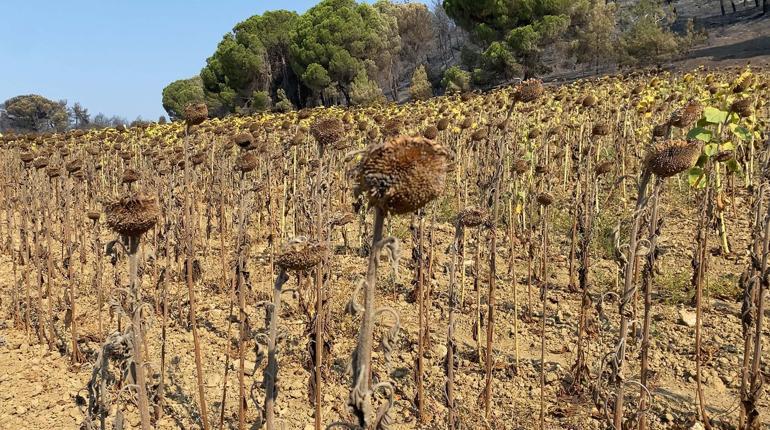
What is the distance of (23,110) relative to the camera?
5056cm

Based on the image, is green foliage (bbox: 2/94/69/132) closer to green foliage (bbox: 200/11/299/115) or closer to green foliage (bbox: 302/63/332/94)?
green foliage (bbox: 200/11/299/115)

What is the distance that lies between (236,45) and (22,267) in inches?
1428

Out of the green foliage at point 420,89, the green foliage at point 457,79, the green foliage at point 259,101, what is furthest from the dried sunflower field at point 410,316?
the green foliage at point 259,101

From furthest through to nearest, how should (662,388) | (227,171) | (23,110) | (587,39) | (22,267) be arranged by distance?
1. (23,110)
2. (587,39)
3. (227,171)
4. (22,267)
5. (662,388)

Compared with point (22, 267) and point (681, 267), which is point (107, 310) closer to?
point (22, 267)

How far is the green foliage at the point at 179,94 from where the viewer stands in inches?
1908

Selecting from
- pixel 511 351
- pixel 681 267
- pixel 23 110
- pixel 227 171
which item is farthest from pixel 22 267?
pixel 23 110

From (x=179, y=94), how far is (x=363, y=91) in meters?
22.0

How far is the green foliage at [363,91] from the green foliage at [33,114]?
89.9 ft

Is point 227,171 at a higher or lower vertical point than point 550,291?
A: higher

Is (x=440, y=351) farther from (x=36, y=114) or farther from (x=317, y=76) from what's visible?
(x=36, y=114)

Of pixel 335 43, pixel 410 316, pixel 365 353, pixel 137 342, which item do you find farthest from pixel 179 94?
pixel 365 353

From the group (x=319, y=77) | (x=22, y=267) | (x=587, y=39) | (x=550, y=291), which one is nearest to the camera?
(x=550, y=291)

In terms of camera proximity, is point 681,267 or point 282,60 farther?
point 282,60
